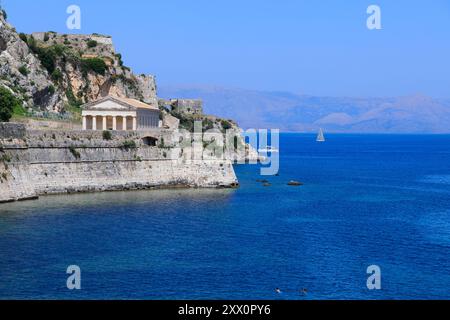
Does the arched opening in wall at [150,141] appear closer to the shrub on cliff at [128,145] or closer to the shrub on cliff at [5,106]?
the shrub on cliff at [128,145]

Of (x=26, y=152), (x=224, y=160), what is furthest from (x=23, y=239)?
(x=224, y=160)

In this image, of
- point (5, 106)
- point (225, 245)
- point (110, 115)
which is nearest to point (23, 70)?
point (110, 115)

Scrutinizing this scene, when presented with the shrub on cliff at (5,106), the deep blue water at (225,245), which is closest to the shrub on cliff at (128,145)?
the deep blue water at (225,245)

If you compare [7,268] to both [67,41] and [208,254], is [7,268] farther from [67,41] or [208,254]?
[67,41]

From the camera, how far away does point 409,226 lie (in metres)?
43.5

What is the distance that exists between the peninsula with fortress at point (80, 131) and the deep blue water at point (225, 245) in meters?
2.17

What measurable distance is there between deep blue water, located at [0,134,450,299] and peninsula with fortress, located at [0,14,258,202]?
85.5 inches

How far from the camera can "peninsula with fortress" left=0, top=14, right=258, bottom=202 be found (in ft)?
168

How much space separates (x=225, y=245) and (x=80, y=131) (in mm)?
22715

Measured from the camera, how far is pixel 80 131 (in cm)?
5556

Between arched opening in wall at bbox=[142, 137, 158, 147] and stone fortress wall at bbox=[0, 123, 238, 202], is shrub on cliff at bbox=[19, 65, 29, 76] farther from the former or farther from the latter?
arched opening in wall at bbox=[142, 137, 158, 147]

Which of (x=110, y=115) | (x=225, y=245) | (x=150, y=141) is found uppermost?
(x=110, y=115)

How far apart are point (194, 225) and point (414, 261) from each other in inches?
508

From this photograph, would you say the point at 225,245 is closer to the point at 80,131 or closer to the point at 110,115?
the point at 80,131
